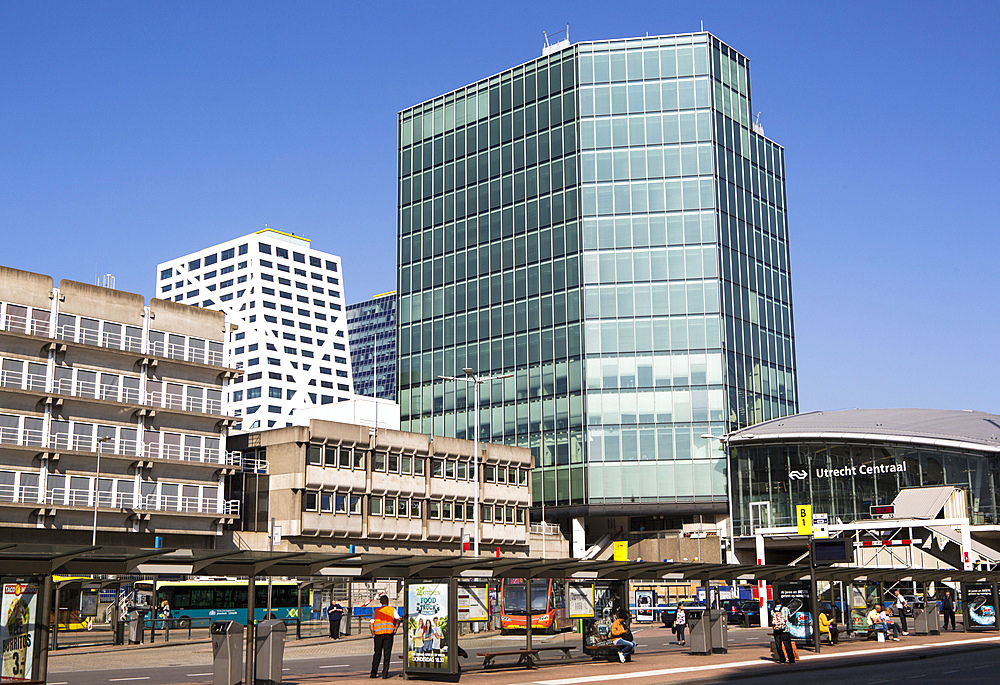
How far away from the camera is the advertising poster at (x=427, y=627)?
25766 millimetres

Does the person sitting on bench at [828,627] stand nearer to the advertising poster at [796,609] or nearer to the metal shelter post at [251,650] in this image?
the advertising poster at [796,609]

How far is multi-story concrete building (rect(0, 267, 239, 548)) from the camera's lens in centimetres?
6694

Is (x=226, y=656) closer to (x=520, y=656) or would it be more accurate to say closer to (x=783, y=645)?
(x=520, y=656)

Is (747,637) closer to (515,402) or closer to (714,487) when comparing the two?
(714,487)

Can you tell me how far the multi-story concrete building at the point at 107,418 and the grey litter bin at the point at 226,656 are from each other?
158 ft

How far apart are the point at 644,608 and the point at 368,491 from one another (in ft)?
73.2

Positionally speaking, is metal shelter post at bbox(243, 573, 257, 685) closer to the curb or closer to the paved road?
the curb

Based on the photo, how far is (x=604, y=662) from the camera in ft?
107

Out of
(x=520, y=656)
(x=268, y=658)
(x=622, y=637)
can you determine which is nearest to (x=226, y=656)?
(x=268, y=658)

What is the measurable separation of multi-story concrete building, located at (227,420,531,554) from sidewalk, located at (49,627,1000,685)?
2638 centimetres

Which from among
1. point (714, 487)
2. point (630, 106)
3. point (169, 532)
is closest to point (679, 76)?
point (630, 106)

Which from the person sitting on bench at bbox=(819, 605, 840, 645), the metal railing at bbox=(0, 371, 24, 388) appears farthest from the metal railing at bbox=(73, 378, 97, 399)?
the person sitting on bench at bbox=(819, 605, 840, 645)

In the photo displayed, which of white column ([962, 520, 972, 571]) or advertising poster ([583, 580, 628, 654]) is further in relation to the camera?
white column ([962, 520, 972, 571])

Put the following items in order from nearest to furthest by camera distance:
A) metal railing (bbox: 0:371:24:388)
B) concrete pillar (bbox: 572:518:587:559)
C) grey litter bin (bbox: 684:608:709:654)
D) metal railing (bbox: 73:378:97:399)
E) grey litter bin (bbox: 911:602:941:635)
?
grey litter bin (bbox: 684:608:709:654), grey litter bin (bbox: 911:602:941:635), metal railing (bbox: 0:371:24:388), metal railing (bbox: 73:378:97:399), concrete pillar (bbox: 572:518:587:559)
